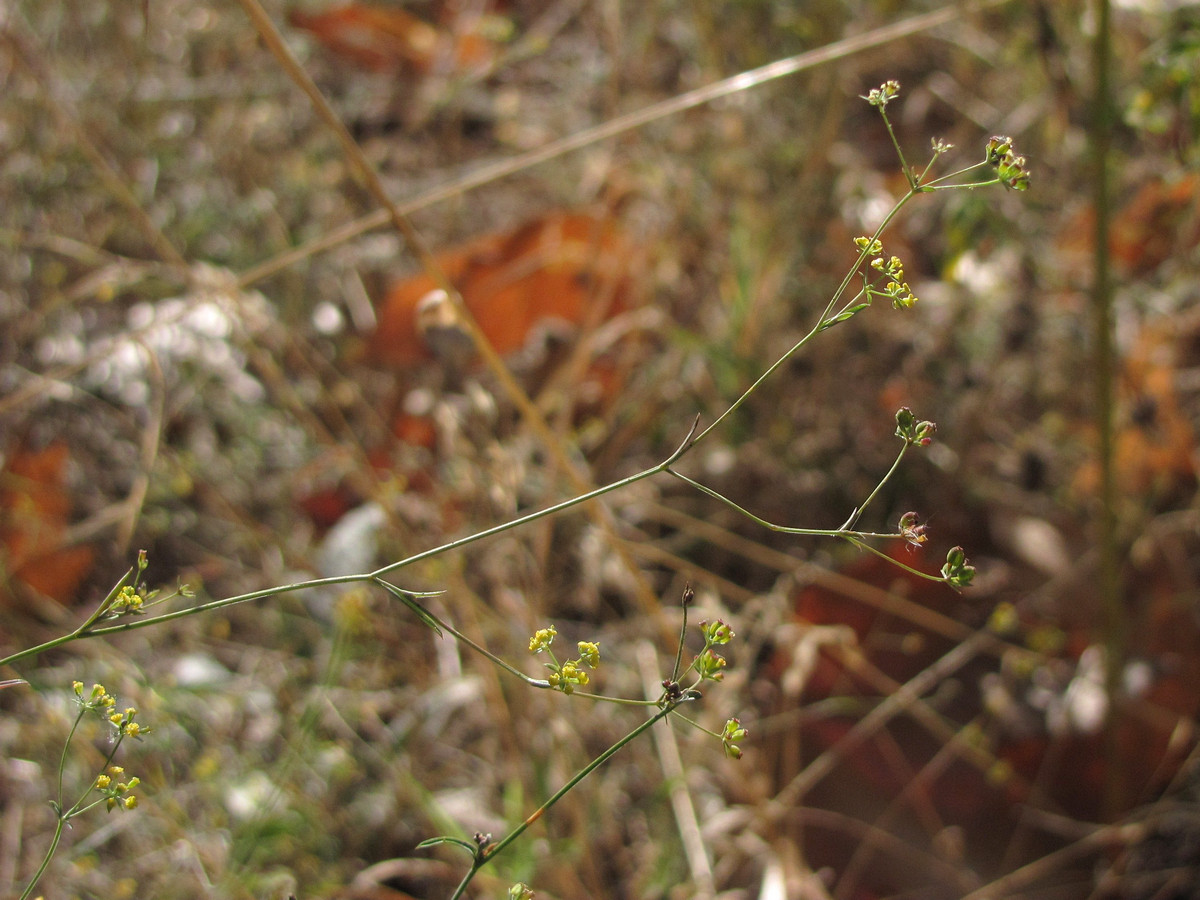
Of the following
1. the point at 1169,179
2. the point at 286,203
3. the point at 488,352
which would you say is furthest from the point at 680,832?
the point at 286,203

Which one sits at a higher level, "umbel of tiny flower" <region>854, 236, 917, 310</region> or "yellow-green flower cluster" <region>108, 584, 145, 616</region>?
"umbel of tiny flower" <region>854, 236, 917, 310</region>

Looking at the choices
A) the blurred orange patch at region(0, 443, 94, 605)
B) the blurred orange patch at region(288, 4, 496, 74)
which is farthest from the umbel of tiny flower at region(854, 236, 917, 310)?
the blurred orange patch at region(288, 4, 496, 74)

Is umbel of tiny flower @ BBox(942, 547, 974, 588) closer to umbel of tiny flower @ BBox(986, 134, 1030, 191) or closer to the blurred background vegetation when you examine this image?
umbel of tiny flower @ BBox(986, 134, 1030, 191)

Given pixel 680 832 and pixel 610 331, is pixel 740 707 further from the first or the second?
pixel 610 331

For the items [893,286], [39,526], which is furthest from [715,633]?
[39,526]

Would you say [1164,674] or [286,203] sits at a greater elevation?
[286,203]

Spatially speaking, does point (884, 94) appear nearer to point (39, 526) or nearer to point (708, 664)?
point (708, 664)

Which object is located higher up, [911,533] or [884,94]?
[884,94]

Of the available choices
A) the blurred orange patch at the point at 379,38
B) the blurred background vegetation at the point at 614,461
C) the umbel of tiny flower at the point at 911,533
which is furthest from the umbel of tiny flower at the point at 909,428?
the blurred orange patch at the point at 379,38
